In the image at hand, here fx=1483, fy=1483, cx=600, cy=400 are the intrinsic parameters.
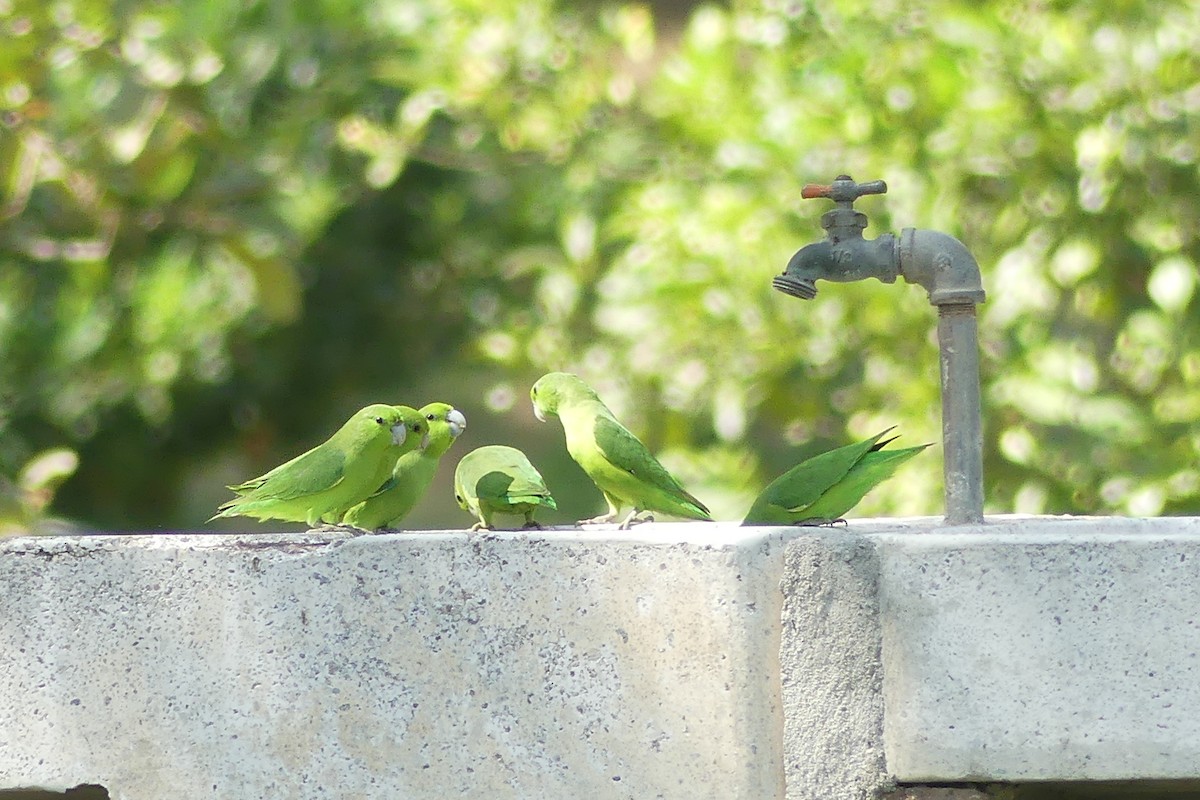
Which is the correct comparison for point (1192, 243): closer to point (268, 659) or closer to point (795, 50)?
point (795, 50)

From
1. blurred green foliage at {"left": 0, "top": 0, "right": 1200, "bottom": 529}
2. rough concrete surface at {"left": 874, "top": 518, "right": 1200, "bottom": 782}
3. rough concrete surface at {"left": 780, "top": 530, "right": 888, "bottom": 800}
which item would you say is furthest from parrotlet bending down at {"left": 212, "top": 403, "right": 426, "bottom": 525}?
blurred green foliage at {"left": 0, "top": 0, "right": 1200, "bottom": 529}

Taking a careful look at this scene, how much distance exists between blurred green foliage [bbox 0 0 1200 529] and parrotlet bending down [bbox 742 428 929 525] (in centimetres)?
123

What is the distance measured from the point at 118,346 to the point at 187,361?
19 centimetres

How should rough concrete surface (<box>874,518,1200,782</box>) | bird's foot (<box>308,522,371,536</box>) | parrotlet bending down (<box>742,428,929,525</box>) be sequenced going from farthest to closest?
parrotlet bending down (<box>742,428,929,525</box>)
bird's foot (<box>308,522,371,536</box>)
rough concrete surface (<box>874,518,1200,782</box>)

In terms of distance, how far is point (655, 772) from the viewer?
5.86ft

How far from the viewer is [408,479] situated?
219cm

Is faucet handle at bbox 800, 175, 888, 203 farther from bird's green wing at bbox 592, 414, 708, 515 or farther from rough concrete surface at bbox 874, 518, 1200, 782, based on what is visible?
rough concrete surface at bbox 874, 518, 1200, 782

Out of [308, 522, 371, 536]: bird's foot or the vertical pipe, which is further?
the vertical pipe

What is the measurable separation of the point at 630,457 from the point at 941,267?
557mm

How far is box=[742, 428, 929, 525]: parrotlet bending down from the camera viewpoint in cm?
215

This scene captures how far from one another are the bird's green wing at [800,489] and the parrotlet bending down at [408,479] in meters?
0.46

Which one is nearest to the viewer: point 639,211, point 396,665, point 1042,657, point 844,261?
point 1042,657

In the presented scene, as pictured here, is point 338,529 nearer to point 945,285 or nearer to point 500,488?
point 500,488

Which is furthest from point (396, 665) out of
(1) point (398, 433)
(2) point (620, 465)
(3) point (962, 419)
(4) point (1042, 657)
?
(3) point (962, 419)
